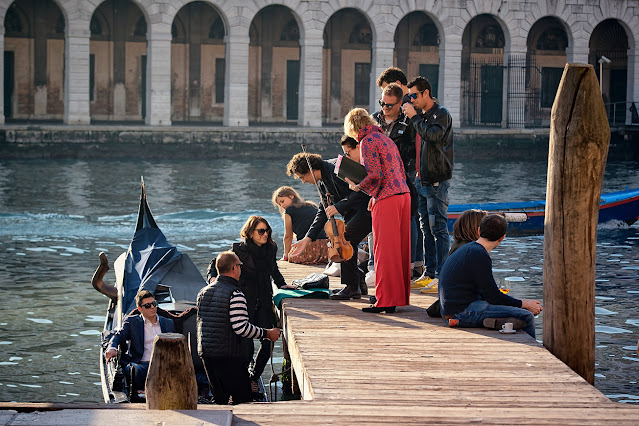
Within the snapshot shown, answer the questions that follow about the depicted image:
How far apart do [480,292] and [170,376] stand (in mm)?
2521

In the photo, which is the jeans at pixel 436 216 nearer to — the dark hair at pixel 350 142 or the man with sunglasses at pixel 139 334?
the dark hair at pixel 350 142

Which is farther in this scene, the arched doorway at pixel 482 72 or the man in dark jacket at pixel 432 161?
the arched doorway at pixel 482 72

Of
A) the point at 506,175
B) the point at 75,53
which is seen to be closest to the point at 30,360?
the point at 506,175

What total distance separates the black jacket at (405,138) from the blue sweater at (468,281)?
159cm

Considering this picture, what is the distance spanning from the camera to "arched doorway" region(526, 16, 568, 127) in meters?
35.4

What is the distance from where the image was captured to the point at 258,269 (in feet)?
24.1

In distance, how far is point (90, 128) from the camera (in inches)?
1083

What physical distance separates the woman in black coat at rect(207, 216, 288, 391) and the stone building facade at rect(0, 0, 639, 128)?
22.6 m

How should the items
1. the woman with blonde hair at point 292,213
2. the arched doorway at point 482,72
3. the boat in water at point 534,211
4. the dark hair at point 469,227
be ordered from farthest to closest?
the arched doorway at point 482,72 < the boat in water at point 534,211 < the woman with blonde hair at point 292,213 < the dark hair at point 469,227

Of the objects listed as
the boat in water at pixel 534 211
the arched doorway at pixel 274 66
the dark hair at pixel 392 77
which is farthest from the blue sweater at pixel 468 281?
the arched doorway at pixel 274 66

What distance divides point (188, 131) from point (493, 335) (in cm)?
2267

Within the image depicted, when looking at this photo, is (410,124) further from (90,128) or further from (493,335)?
(90,128)

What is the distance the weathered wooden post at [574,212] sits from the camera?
5.97m

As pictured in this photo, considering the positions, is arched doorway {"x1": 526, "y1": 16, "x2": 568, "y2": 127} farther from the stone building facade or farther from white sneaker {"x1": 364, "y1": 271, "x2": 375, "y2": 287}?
white sneaker {"x1": 364, "y1": 271, "x2": 375, "y2": 287}
